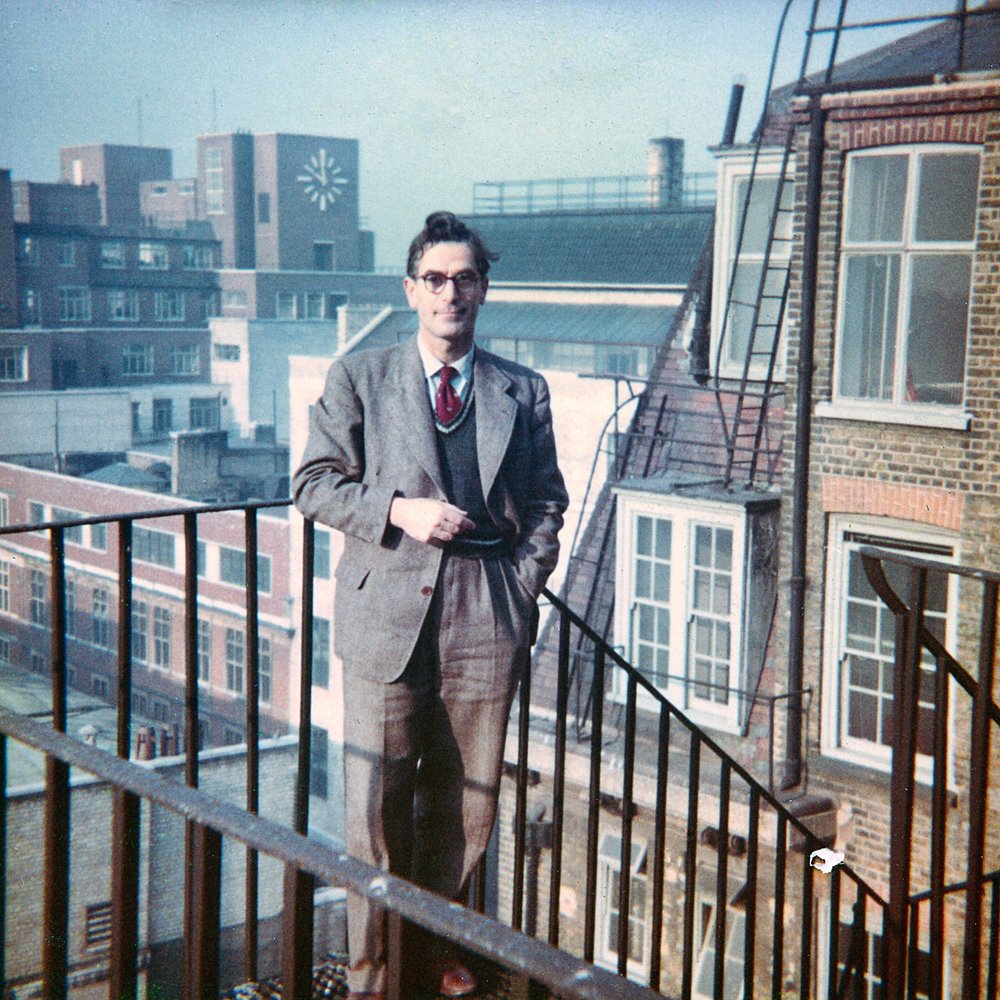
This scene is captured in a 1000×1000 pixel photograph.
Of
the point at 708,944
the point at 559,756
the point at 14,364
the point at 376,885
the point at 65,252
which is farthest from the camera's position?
the point at 65,252

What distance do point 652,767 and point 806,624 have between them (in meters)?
1.59

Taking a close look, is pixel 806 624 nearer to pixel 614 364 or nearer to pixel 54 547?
pixel 54 547

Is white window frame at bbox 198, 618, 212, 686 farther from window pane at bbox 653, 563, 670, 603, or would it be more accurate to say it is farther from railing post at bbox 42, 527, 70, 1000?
railing post at bbox 42, 527, 70, 1000

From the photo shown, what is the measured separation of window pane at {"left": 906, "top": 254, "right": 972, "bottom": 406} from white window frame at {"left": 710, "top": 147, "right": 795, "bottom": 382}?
66.5 inches

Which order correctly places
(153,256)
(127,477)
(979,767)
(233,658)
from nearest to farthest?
(979,767), (127,477), (233,658), (153,256)

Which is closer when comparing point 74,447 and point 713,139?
point 713,139

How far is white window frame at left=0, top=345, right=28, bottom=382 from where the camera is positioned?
28750 mm

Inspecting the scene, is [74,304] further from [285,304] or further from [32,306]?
[285,304]

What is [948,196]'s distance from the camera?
7.50m

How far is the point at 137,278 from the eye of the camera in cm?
3878

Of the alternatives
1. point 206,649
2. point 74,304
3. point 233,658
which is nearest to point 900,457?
point 233,658

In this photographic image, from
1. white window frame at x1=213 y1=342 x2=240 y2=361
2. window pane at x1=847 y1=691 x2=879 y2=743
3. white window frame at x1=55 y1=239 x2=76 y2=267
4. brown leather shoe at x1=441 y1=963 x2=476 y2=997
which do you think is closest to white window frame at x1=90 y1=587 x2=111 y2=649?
white window frame at x1=213 y1=342 x2=240 y2=361

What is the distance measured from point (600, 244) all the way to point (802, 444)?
15.6 metres

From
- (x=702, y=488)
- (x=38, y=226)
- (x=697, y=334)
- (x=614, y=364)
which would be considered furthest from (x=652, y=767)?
(x=38, y=226)
